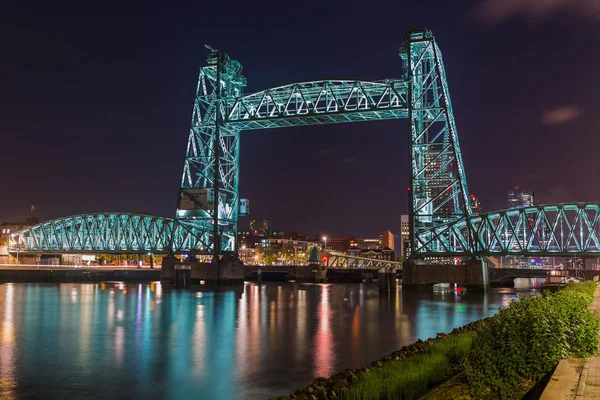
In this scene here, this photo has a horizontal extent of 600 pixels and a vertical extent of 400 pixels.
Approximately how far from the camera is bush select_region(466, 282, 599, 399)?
6.98m

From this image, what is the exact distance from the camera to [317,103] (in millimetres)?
60188

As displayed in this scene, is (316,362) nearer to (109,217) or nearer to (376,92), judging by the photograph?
(376,92)

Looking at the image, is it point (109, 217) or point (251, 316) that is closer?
point (251, 316)

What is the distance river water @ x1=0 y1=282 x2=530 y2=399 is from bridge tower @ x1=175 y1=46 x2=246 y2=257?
2992cm

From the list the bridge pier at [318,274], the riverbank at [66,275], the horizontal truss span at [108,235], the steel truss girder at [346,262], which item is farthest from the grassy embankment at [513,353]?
the steel truss girder at [346,262]

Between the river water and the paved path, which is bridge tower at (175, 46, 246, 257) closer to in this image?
the river water

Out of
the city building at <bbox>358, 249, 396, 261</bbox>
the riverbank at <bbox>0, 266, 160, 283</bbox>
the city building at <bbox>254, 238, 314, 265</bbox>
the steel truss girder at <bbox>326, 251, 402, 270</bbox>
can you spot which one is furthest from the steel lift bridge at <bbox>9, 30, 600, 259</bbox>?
the city building at <bbox>358, 249, 396, 261</bbox>

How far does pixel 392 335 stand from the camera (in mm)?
22891

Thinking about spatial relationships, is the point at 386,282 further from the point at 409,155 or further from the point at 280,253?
the point at 280,253

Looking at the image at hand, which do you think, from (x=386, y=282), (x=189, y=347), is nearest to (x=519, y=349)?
(x=189, y=347)

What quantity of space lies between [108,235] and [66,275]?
888cm

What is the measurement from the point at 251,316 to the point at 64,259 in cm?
10897

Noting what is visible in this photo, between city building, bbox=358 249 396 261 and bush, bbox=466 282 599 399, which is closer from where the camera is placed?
bush, bbox=466 282 599 399

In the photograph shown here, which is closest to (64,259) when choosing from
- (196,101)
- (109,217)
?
(109,217)
